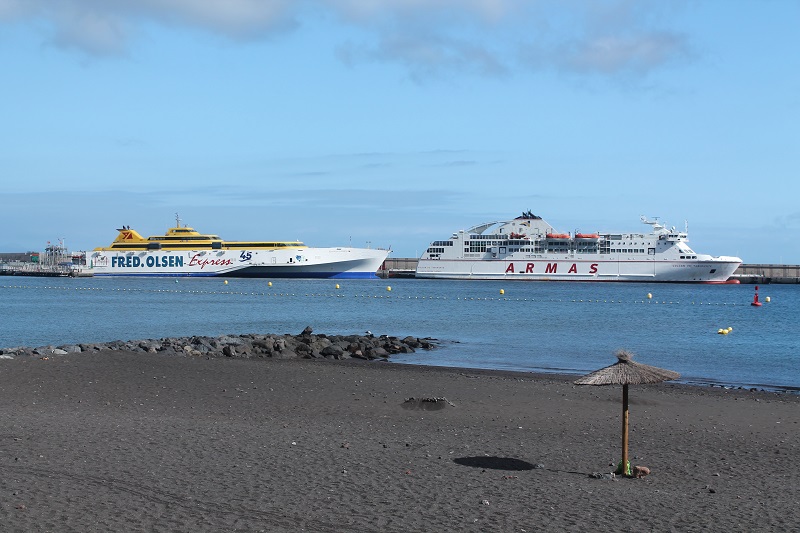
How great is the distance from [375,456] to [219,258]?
282 feet

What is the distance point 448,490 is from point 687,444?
385cm

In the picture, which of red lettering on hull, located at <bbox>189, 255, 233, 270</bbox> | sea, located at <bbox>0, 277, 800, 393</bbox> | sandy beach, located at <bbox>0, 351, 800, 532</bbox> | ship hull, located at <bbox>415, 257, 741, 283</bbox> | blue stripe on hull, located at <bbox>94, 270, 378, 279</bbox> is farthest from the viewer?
red lettering on hull, located at <bbox>189, 255, 233, 270</bbox>

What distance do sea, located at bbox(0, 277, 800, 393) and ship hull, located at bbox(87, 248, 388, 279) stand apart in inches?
1219

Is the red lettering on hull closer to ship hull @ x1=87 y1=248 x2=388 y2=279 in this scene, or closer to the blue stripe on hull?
ship hull @ x1=87 y1=248 x2=388 y2=279

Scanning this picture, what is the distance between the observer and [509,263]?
8969 cm

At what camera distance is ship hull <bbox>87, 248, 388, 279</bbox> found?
9000 cm

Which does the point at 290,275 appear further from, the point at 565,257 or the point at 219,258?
the point at 565,257

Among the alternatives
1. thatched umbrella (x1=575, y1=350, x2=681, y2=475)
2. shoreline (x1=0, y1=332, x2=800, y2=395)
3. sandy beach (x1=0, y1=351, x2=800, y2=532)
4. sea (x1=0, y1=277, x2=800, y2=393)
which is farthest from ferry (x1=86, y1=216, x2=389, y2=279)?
thatched umbrella (x1=575, y1=350, x2=681, y2=475)

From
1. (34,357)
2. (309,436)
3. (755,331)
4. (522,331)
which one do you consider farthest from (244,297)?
(309,436)

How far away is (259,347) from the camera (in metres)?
21.9

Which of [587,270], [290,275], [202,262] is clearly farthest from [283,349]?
[202,262]

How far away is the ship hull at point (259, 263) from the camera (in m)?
90.0

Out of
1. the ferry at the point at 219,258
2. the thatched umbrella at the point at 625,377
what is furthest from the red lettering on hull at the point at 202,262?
the thatched umbrella at the point at 625,377

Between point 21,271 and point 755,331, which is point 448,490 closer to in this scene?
point 755,331
